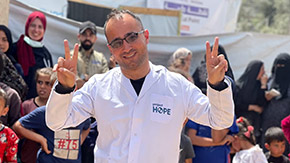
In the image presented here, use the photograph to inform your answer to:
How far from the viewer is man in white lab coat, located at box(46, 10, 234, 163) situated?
281cm

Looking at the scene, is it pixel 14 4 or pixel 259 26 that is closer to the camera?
pixel 14 4

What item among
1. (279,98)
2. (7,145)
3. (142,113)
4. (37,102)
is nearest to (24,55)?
(37,102)

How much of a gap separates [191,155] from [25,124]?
5.47 ft

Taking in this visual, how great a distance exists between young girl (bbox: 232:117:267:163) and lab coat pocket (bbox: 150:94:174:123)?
10.2 feet

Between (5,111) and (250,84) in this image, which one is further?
(250,84)

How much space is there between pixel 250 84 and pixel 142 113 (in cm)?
495

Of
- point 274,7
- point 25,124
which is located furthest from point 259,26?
point 25,124

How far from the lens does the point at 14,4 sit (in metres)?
6.67

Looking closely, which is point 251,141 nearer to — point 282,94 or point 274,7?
point 282,94

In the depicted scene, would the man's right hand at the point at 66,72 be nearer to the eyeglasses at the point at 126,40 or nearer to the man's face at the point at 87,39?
the eyeglasses at the point at 126,40

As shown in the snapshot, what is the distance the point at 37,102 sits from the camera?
5.20 metres

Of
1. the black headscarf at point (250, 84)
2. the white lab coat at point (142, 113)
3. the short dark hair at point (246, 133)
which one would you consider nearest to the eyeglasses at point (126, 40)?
the white lab coat at point (142, 113)

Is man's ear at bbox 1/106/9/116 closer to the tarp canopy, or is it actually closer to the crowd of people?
the crowd of people

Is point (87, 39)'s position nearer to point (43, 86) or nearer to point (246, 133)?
point (43, 86)
